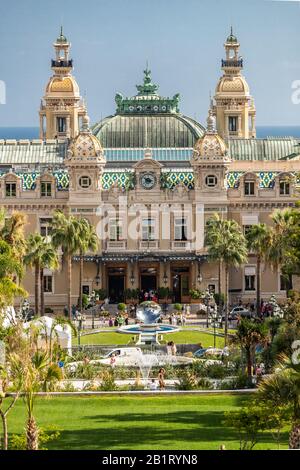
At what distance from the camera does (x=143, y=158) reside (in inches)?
3748

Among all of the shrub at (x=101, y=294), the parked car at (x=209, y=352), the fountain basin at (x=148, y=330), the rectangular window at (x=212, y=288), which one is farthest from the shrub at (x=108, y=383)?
the rectangular window at (x=212, y=288)

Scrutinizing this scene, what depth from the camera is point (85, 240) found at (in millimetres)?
83938

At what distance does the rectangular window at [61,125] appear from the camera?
10812 centimetres

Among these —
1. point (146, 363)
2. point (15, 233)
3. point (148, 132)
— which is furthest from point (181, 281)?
point (146, 363)

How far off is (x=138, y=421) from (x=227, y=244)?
3271cm

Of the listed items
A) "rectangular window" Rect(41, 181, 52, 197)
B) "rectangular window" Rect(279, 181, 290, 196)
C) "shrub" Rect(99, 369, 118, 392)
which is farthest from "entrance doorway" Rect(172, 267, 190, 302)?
"shrub" Rect(99, 369, 118, 392)

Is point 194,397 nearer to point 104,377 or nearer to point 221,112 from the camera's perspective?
point 104,377

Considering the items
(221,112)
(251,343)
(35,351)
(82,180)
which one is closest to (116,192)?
(82,180)

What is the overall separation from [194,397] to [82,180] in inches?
1509

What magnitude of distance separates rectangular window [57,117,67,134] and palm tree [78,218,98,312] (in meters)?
19.3

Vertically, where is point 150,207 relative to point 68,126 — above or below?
below

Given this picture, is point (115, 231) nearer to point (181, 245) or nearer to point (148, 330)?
point (181, 245)

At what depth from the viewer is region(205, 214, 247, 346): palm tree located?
82.0 metres

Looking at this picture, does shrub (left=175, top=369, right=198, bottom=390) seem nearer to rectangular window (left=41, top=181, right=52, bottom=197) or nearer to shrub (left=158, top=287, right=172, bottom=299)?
shrub (left=158, top=287, right=172, bottom=299)
